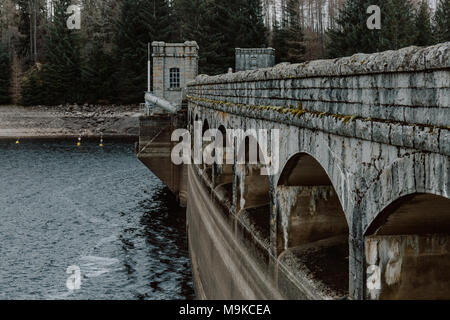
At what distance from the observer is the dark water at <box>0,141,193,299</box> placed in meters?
21.2

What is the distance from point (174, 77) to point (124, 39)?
113ft

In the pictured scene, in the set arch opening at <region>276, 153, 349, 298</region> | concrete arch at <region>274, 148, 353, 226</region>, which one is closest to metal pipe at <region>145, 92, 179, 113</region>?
arch opening at <region>276, 153, 349, 298</region>

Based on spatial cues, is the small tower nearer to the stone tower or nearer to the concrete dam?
the stone tower

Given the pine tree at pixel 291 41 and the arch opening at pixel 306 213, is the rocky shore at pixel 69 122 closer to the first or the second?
the pine tree at pixel 291 41

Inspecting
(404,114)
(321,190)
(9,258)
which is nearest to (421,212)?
(404,114)

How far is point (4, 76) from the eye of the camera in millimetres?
82062

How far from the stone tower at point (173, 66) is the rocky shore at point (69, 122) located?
29803 mm

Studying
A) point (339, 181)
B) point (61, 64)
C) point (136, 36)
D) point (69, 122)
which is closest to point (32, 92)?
point (61, 64)

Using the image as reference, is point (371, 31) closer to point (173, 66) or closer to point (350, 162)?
point (173, 66)

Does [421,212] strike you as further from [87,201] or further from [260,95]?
[87,201]

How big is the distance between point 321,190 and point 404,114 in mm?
4429

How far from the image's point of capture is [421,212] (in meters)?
6.99

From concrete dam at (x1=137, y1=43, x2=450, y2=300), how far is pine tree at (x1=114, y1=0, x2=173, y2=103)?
6244 cm
